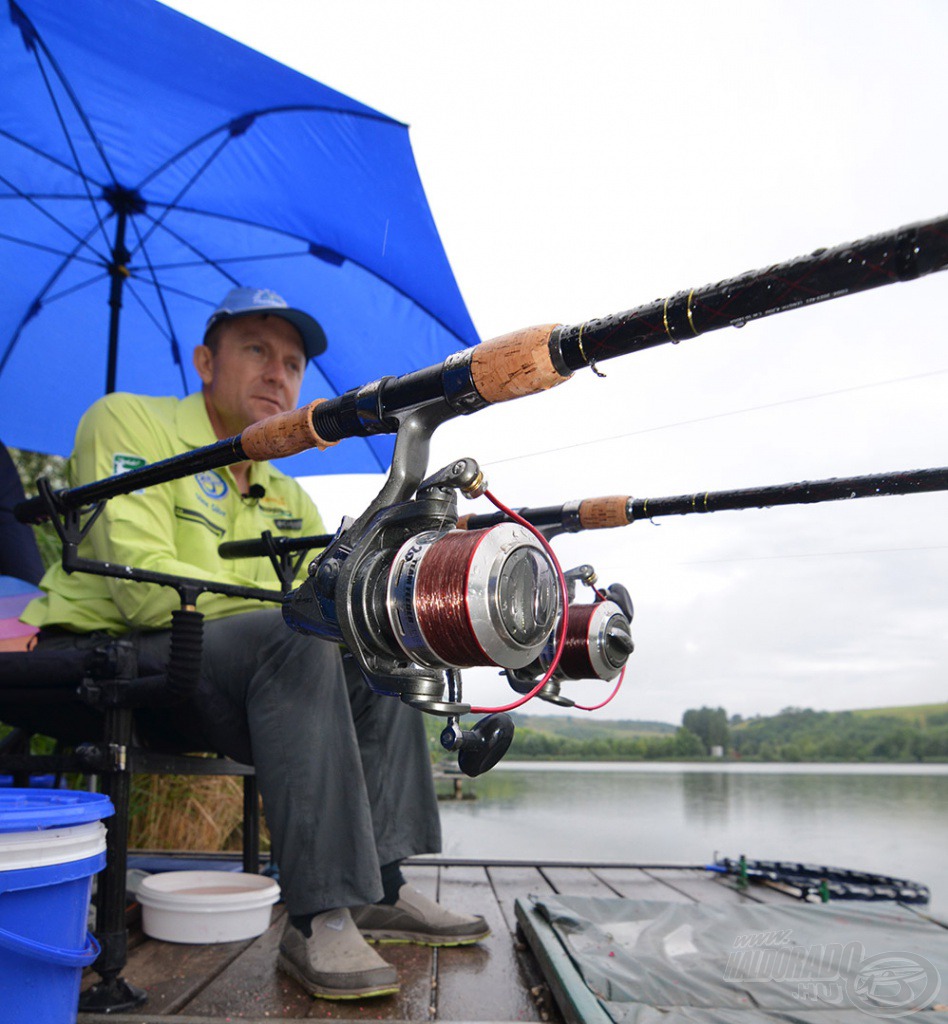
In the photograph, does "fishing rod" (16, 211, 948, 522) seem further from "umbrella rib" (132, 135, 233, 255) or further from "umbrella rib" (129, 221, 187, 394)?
"umbrella rib" (129, 221, 187, 394)

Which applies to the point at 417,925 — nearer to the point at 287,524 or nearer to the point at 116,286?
the point at 287,524

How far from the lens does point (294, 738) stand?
5.18 feet

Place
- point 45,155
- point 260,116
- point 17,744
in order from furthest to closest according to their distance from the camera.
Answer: point 45,155 < point 260,116 < point 17,744

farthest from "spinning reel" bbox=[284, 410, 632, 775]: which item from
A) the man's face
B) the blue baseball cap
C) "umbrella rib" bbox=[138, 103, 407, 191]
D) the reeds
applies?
the reeds

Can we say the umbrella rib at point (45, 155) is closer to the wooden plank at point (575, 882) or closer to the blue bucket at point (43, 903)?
the blue bucket at point (43, 903)

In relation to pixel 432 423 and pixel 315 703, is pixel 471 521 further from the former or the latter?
pixel 432 423

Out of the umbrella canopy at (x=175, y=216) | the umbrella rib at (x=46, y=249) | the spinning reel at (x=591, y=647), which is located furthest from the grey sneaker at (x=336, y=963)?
the umbrella rib at (x=46, y=249)

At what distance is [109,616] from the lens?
1.88 metres

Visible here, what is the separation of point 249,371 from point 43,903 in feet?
5.54

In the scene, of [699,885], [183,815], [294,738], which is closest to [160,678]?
[294,738]

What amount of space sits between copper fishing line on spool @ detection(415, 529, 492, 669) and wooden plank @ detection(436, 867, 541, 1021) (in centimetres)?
85

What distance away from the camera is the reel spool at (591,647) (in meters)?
1.42

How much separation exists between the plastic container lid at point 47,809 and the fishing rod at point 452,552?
438mm

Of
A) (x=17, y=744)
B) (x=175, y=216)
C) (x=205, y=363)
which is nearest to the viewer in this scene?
(x=17, y=744)
